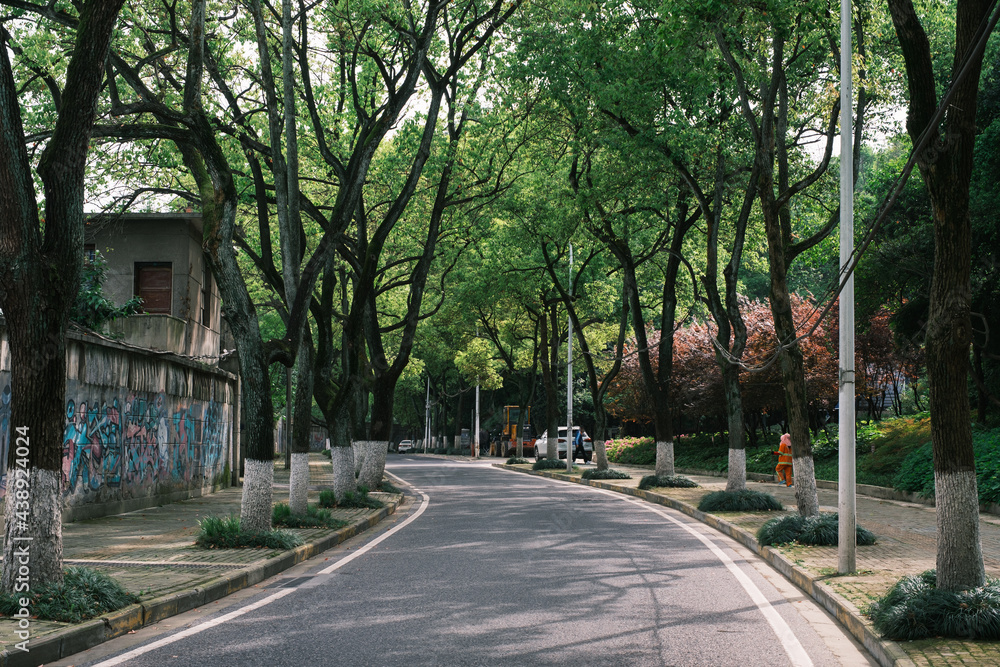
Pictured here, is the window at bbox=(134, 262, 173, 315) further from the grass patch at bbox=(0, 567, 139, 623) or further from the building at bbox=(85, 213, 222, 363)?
the grass patch at bbox=(0, 567, 139, 623)

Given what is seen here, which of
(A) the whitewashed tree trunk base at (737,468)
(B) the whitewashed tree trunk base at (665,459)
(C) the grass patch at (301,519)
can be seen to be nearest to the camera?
(C) the grass patch at (301,519)

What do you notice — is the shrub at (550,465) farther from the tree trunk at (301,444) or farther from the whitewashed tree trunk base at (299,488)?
the whitewashed tree trunk base at (299,488)

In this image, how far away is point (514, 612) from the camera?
7844mm

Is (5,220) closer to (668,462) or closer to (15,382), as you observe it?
(15,382)

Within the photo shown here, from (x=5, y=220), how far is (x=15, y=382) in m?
1.29

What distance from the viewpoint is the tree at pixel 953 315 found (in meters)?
7.21

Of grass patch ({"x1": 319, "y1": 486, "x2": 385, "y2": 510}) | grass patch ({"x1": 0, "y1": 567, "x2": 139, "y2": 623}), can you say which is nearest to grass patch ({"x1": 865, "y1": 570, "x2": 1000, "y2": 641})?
grass patch ({"x1": 0, "y1": 567, "x2": 139, "y2": 623})

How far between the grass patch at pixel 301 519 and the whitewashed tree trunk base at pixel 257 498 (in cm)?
195

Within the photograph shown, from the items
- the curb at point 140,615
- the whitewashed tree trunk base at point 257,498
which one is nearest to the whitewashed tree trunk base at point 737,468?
the curb at point 140,615

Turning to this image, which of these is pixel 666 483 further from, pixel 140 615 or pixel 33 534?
pixel 33 534

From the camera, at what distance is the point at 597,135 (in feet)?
67.2

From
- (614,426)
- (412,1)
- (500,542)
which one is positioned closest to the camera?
(500,542)

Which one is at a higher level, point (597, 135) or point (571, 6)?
point (571, 6)

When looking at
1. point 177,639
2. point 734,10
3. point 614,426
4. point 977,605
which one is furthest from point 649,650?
point 614,426
